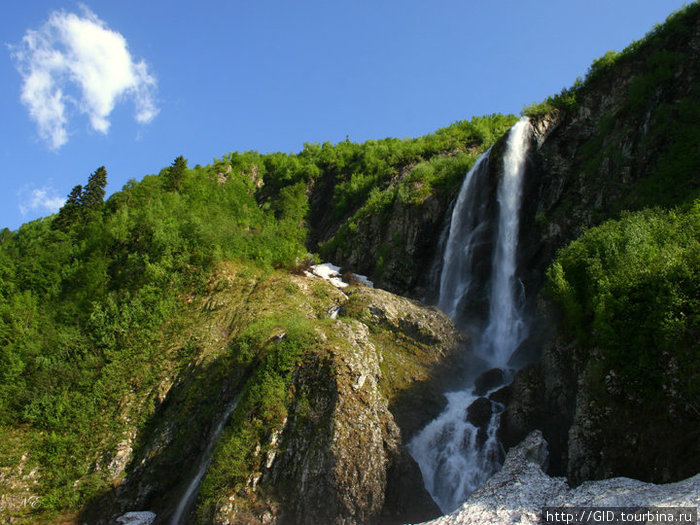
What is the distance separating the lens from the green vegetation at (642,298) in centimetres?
1168

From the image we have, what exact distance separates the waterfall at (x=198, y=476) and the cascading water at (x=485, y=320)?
320 inches

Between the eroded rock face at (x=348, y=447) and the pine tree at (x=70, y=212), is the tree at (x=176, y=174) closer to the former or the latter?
the pine tree at (x=70, y=212)

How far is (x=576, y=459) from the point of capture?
41.9ft

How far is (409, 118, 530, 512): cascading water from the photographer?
1628 cm

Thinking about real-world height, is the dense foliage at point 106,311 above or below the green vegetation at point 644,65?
below

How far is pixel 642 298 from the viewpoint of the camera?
43.6ft

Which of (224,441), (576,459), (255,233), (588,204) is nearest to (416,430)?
(576,459)

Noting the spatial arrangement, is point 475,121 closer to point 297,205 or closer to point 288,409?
point 297,205

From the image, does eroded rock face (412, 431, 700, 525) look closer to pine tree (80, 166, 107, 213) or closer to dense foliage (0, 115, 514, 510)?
dense foliage (0, 115, 514, 510)

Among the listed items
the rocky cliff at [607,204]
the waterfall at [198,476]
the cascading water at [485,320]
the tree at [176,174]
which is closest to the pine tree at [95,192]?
the tree at [176,174]

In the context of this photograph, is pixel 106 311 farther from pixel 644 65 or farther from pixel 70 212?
pixel 644 65

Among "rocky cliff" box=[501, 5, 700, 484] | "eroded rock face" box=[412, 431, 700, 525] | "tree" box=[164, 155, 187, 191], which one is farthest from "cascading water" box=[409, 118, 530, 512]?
"tree" box=[164, 155, 187, 191]

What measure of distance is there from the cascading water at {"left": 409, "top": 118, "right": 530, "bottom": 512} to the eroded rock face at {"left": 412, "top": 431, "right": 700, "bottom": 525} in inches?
82.1

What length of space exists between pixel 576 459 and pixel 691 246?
7306mm
